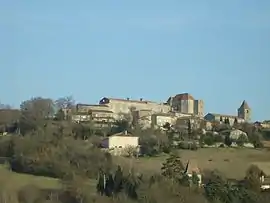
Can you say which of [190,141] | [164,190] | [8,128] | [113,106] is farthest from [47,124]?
[113,106]

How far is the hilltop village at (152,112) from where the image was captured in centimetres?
7131

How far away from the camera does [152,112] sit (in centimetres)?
9269

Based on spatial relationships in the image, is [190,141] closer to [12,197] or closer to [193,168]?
[193,168]

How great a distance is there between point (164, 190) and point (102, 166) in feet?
35.7

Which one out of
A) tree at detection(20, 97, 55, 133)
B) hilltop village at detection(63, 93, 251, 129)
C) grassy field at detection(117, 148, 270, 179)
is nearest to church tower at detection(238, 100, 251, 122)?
hilltop village at detection(63, 93, 251, 129)

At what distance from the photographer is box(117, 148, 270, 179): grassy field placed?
40.9m

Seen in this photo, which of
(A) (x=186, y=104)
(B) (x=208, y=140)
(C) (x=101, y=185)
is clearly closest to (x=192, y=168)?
(C) (x=101, y=185)

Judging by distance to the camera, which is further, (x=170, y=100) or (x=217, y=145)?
(x=170, y=100)

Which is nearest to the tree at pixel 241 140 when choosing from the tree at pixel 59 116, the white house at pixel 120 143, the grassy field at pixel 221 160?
the grassy field at pixel 221 160

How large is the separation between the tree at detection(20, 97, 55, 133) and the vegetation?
112mm

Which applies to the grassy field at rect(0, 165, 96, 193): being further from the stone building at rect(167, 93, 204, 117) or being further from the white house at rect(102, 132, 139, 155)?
the stone building at rect(167, 93, 204, 117)

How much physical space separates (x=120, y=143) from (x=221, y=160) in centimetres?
867

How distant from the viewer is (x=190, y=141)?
178ft

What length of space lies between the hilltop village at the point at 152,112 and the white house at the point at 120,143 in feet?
34.4
